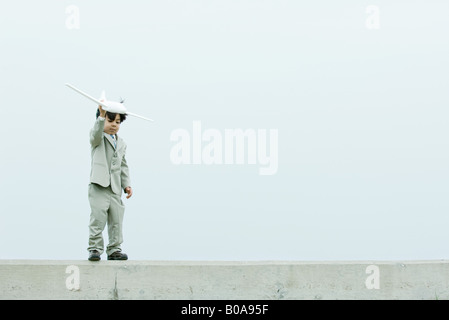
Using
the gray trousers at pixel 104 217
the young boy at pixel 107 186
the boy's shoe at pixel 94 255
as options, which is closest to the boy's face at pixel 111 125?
the young boy at pixel 107 186

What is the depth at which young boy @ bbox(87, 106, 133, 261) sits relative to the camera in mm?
5023

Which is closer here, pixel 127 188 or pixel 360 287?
pixel 360 287

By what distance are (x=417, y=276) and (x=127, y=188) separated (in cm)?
240

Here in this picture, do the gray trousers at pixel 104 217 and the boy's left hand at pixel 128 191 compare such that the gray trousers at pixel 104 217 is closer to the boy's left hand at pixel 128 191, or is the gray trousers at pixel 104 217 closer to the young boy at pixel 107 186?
the young boy at pixel 107 186

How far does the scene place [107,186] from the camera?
509cm

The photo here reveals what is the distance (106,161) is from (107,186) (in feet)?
0.67

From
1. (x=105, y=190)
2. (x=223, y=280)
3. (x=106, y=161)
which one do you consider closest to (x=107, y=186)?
(x=105, y=190)

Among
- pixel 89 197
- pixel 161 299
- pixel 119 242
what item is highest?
pixel 89 197

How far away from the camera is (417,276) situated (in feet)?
16.3

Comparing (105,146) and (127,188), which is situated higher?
(105,146)

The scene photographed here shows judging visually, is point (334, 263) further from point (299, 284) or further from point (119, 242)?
point (119, 242)

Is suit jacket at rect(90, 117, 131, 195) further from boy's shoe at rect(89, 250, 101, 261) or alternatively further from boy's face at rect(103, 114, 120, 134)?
boy's shoe at rect(89, 250, 101, 261)

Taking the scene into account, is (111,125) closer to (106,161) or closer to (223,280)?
(106,161)

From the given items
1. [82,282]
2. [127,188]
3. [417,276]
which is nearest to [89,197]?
[127,188]
